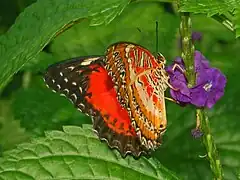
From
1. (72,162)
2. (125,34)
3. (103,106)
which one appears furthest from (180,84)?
(125,34)

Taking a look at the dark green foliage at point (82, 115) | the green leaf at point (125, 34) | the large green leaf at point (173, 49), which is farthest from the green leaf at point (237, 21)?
the green leaf at point (125, 34)

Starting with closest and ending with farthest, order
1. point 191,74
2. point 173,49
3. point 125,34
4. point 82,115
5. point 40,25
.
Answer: point 191,74 → point 40,25 → point 82,115 → point 125,34 → point 173,49

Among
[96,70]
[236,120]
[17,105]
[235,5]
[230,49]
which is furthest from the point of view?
[230,49]

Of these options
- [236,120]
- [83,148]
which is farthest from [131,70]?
[236,120]

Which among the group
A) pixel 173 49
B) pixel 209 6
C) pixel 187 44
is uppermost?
pixel 173 49

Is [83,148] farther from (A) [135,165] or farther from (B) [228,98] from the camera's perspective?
(B) [228,98]

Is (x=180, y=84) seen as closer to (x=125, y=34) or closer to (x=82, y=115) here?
(x=82, y=115)

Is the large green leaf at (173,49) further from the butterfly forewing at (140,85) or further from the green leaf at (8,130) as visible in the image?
the butterfly forewing at (140,85)
